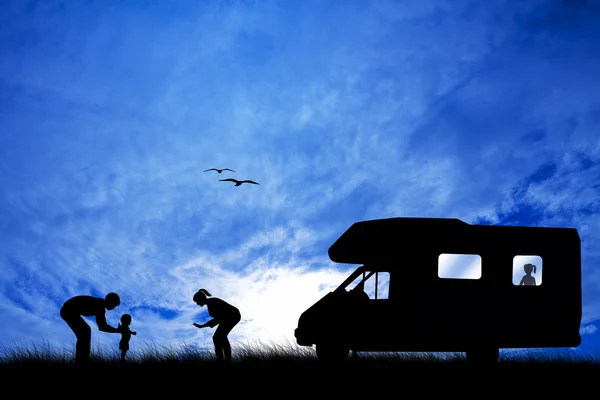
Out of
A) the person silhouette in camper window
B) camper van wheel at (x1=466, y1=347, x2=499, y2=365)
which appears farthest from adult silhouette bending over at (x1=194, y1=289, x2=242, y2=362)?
the person silhouette in camper window

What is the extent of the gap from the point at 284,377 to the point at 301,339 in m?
2.41

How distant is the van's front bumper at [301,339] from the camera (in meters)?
12.7

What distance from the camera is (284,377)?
1042 centimetres

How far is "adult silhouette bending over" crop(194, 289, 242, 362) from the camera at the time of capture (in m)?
12.3

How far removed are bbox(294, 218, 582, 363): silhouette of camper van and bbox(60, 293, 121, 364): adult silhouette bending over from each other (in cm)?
364

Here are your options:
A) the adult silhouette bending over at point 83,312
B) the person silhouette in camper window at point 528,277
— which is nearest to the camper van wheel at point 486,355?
the person silhouette in camper window at point 528,277

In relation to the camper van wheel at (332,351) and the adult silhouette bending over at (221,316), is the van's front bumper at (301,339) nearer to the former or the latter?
the camper van wheel at (332,351)

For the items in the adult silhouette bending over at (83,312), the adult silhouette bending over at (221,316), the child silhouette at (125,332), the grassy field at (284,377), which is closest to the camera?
the grassy field at (284,377)

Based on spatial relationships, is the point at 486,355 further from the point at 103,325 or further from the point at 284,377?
the point at 103,325

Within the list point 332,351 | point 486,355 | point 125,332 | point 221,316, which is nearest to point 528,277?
point 486,355

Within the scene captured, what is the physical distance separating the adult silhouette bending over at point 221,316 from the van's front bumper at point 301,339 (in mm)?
1196

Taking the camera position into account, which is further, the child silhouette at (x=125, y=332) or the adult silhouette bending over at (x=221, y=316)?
the adult silhouette bending over at (x=221, y=316)

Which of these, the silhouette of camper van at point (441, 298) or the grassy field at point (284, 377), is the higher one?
the silhouette of camper van at point (441, 298)

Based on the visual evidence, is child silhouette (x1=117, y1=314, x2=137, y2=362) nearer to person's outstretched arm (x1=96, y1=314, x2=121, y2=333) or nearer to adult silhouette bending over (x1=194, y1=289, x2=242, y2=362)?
person's outstretched arm (x1=96, y1=314, x2=121, y2=333)
